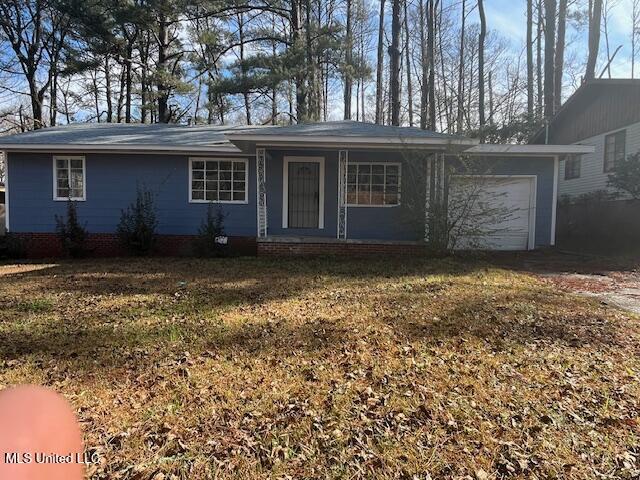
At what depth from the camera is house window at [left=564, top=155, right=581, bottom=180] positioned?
1631 cm

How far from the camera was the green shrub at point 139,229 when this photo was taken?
993 centimetres

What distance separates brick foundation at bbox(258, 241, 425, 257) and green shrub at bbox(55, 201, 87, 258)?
4320mm

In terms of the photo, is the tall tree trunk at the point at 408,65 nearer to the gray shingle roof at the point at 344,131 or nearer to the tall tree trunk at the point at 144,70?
the tall tree trunk at the point at 144,70

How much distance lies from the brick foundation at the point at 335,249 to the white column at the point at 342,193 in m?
0.36

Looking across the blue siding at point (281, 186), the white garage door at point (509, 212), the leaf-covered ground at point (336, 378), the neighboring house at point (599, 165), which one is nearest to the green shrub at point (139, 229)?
the blue siding at point (281, 186)

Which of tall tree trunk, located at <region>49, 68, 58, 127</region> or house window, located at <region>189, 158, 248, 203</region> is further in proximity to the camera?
tall tree trunk, located at <region>49, 68, 58, 127</region>

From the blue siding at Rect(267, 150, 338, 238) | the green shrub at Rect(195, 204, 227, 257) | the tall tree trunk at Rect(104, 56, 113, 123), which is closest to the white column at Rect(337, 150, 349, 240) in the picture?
the blue siding at Rect(267, 150, 338, 238)

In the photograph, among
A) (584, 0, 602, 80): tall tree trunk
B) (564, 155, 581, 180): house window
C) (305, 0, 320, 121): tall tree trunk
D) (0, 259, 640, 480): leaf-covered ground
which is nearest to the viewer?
(0, 259, 640, 480): leaf-covered ground

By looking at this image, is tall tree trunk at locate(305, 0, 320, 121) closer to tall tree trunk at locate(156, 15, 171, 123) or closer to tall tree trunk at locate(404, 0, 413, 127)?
tall tree trunk at locate(156, 15, 171, 123)

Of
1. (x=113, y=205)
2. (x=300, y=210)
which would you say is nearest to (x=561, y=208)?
(x=300, y=210)

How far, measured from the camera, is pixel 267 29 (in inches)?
812

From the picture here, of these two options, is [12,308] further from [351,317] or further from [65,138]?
[65,138]

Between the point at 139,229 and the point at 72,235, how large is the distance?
165 centimetres

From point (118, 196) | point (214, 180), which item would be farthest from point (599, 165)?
point (118, 196)
